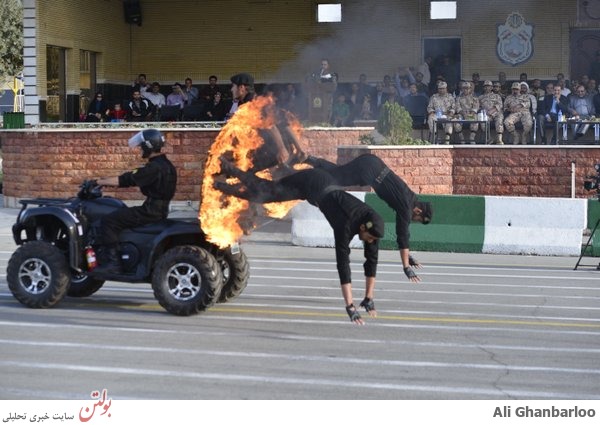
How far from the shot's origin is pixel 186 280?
12414mm

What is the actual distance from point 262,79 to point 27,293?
809 inches

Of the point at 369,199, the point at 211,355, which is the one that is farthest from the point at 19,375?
the point at 369,199

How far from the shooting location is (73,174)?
82.2 ft

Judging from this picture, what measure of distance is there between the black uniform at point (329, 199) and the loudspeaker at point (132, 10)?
69.5 ft

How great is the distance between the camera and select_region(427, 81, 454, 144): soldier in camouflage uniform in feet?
83.0

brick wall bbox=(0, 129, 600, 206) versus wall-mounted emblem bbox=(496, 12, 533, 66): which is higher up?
wall-mounted emblem bbox=(496, 12, 533, 66)

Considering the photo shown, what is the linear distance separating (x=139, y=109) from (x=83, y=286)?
14198 millimetres

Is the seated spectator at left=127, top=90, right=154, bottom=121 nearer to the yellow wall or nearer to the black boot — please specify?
the yellow wall

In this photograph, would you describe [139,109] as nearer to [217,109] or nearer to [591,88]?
[217,109]

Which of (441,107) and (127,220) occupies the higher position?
(441,107)

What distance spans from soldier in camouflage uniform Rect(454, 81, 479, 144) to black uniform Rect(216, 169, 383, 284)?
13.2 m

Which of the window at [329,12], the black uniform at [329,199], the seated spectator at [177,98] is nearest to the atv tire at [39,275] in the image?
the black uniform at [329,199]

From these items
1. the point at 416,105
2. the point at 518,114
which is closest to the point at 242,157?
the point at 518,114

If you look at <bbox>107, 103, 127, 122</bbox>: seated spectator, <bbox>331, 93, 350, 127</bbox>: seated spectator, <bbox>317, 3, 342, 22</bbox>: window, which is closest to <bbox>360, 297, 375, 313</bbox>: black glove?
<bbox>331, 93, 350, 127</bbox>: seated spectator
